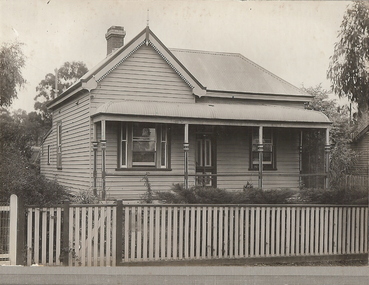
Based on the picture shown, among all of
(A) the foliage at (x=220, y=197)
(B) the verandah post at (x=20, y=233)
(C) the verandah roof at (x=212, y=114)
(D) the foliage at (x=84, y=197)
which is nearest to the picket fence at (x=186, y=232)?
(B) the verandah post at (x=20, y=233)

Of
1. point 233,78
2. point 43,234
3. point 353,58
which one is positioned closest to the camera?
point 43,234

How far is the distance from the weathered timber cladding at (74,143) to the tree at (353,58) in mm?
7146

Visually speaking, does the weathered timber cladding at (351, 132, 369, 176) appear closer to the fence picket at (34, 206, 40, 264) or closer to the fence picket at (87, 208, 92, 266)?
the fence picket at (87, 208, 92, 266)

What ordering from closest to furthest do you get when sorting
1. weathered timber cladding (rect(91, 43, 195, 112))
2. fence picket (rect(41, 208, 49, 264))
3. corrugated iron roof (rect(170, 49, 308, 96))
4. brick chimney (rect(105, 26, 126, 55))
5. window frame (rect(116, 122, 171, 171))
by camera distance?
fence picket (rect(41, 208, 49, 264))
brick chimney (rect(105, 26, 126, 55))
weathered timber cladding (rect(91, 43, 195, 112))
window frame (rect(116, 122, 171, 171))
corrugated iron roof (rect(170, 49, 308, 96))

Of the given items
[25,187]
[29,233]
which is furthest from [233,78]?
[29,233]

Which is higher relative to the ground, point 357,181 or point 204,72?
point 204,72

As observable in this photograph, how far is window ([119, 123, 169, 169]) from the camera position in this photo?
1336cm

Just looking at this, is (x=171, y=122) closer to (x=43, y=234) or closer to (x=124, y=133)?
(x=124, y=133)

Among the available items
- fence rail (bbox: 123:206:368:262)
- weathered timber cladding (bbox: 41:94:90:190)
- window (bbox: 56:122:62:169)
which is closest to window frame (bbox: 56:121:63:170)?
window (bbox: 56:122:62:169)

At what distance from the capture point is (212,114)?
43.9 feet

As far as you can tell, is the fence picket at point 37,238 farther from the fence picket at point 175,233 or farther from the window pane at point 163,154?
the window pane at point 163,154

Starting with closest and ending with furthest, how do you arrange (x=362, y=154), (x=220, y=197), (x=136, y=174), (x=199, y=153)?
(x=220, y=197) < (x=362, y=154) < (x=136, y=174) < (x=199, y=153)

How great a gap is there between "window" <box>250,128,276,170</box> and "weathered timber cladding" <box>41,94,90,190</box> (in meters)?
5.70

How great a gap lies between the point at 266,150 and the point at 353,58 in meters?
6.11
